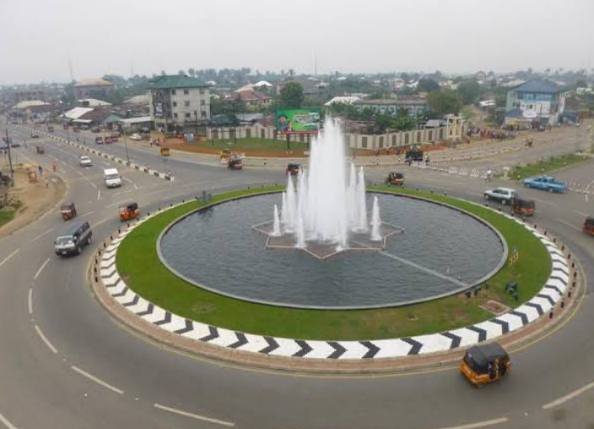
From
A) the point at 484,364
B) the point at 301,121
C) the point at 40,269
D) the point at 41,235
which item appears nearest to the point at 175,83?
the point at 301,121

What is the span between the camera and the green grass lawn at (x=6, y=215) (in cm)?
5048

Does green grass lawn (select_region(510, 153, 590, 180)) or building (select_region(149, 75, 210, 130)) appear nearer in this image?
green grass lawn (select_region(510, 153, 590, 180))

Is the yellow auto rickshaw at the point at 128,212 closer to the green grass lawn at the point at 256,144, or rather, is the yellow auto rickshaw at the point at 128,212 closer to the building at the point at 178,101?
the green grass lawn at the point at 256,144

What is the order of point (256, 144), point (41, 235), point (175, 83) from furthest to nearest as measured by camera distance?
1. point (175, 83)
2. point (256, 144)
3. point (41, 235)

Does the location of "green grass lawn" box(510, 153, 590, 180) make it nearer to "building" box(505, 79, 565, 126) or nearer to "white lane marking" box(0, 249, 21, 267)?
"building" box(505, 79, 565, 126)

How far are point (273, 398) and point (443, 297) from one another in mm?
14030

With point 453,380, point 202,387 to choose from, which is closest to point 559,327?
point 453,380

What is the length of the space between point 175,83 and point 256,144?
38489 millimetres

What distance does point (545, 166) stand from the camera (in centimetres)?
7238

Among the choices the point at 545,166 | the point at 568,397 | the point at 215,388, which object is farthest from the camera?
the point at 545,166

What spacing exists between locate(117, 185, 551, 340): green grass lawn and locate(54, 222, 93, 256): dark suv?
16.4 feet

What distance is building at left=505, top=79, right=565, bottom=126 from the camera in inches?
5113

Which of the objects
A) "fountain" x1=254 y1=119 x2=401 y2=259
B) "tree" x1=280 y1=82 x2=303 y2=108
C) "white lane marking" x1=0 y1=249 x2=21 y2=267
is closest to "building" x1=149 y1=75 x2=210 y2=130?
"tree" x1=280 y1=82 x2=303 y2=108

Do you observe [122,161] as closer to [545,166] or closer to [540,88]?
[545,166]
